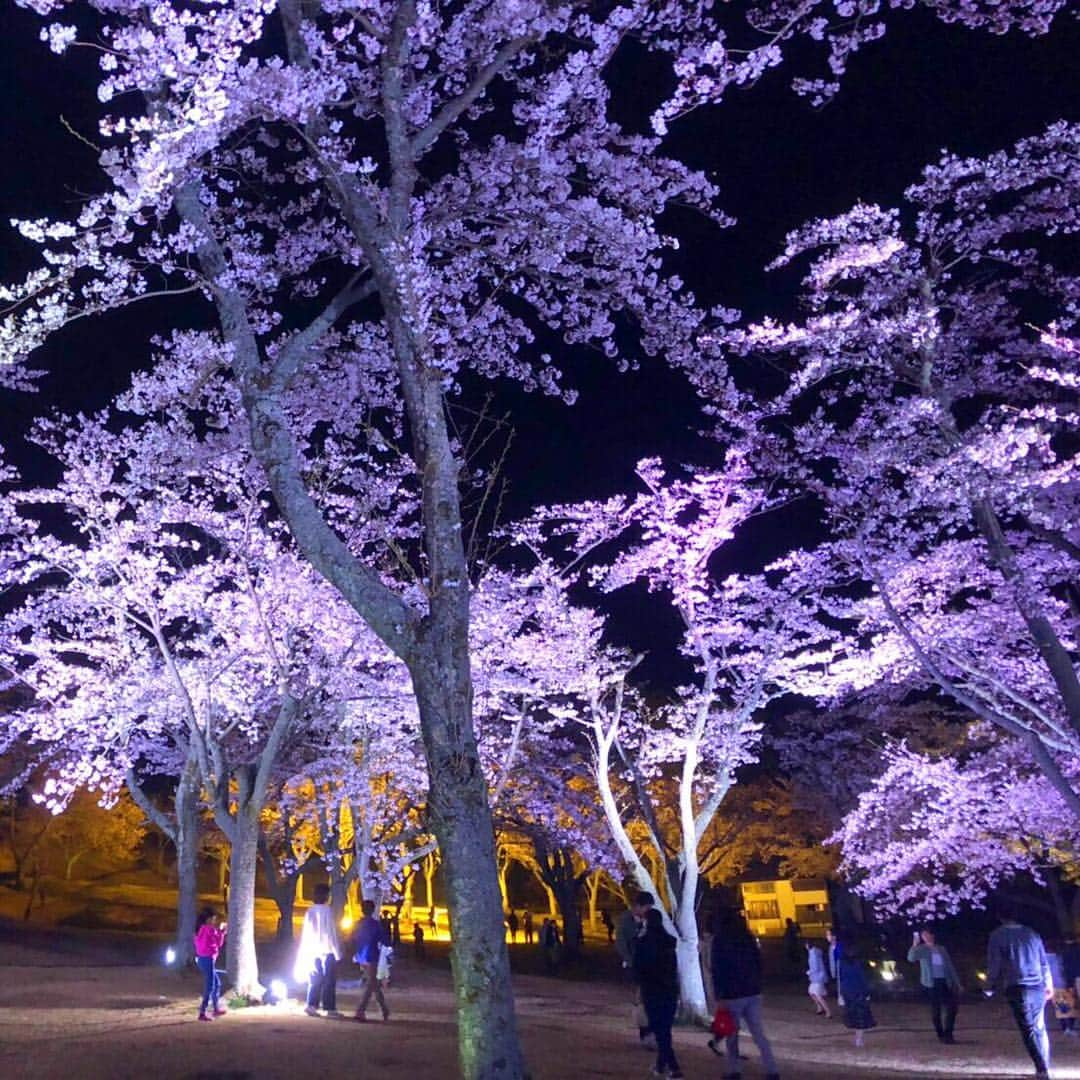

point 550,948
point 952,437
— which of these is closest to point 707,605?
point 952,437

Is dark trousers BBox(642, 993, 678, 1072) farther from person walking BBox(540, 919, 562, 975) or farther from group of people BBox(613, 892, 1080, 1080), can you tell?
person walking BBox(540, 919, 562, 975)

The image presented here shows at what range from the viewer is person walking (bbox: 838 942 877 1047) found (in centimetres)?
1447

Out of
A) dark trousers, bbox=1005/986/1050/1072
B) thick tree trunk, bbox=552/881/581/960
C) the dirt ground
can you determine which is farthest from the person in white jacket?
thick tree trunk, bbox=552/881/581/960

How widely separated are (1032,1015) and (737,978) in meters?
2.82

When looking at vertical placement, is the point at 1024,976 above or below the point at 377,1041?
above

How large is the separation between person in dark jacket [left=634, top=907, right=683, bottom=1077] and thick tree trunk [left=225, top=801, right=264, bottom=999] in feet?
23.4

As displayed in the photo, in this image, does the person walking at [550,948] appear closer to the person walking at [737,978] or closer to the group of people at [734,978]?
the group of people at [734,978]

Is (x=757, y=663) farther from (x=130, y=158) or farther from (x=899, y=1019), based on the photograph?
(x=130, y=158)

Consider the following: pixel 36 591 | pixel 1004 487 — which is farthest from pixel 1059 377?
pixel 36 591

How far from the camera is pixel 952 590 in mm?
16594

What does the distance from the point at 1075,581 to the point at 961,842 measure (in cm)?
702

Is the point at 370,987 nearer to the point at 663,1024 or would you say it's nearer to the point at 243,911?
the point at 243,911

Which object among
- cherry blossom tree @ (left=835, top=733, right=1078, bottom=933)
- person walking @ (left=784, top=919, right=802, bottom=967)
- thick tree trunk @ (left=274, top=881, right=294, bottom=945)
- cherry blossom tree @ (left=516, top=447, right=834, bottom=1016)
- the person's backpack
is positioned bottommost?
person walking @ (left=784, top=919, right=802, bottom=967)

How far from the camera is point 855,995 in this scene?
47.5ft
